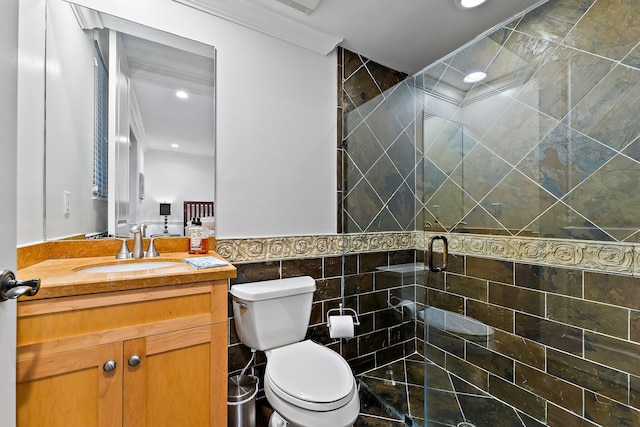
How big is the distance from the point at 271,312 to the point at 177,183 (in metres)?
0.84

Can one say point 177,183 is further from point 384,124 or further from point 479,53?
point 479,53

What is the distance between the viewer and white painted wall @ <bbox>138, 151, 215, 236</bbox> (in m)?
1.45

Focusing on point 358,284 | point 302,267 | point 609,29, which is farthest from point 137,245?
point 609,29

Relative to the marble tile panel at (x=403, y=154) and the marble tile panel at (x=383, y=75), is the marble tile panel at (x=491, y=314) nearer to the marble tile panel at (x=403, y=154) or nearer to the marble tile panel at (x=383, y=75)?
the marble tile panel at (x=403, y=154)

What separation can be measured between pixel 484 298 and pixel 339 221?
40.2 inches

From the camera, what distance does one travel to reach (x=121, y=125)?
137 centimetres

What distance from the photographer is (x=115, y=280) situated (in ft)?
2.89

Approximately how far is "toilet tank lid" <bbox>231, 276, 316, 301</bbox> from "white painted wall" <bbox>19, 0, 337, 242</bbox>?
0.94ft

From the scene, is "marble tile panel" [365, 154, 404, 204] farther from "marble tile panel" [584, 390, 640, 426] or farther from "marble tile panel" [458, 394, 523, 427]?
"marble tile panel" [584, 390, 640, 426]

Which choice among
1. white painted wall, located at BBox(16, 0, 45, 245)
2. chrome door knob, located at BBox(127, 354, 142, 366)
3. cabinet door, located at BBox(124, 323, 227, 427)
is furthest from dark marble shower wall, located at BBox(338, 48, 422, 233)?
white painted wall, located at BBox(16, 0, 45, 245)

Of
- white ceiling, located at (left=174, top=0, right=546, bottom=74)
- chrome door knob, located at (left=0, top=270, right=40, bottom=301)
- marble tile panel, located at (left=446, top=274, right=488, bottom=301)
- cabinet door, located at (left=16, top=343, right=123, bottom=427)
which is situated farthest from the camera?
marble tile panel, located at (left=446, top=274, right=488, bottom=301)

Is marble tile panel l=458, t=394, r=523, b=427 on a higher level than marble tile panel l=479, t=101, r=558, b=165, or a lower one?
lower

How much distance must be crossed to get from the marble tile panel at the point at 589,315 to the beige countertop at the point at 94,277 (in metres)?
1.58

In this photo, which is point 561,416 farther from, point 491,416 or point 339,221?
point 339,221
